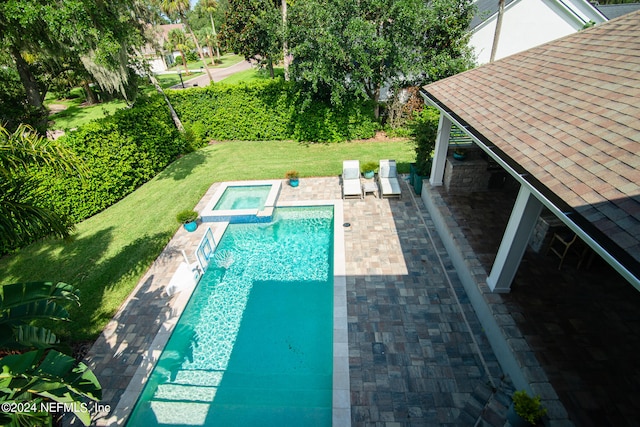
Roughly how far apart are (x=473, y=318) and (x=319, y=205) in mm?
7532

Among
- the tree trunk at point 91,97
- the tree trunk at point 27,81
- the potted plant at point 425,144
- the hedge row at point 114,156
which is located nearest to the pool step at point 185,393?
the hedge row at point 114,156

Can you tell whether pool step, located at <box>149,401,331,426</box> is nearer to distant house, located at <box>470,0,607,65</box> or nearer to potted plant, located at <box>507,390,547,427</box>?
potted plant, located at <box>507,390,547,427</box>

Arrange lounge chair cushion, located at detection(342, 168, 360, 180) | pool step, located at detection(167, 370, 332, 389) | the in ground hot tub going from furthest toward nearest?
1. lounge chair cushion, located at detection(342, 168, 360, 180)
2. the in ground hot tub
3. pool step, located at detection(167, 370, 332, 389)

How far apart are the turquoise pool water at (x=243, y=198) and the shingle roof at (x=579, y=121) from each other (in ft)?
29.2

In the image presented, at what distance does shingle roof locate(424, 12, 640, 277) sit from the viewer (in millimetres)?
3959

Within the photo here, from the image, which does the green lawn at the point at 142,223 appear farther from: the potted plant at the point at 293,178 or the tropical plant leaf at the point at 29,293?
the tropical plant leaf at the point at 29,293

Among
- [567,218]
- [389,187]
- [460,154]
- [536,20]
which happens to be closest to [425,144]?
[460,154]

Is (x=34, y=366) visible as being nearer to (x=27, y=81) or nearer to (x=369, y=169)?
(x=369, y=169)

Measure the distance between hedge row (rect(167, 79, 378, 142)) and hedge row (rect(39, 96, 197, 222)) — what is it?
85.1 inches

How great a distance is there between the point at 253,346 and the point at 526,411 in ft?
19.3

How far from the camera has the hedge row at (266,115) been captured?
18.8 metres

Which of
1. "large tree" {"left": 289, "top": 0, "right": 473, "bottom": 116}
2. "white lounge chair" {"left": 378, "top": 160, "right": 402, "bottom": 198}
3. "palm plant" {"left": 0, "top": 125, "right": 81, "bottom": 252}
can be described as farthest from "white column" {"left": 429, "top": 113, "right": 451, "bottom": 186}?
"palm plant" {"left": 0, "top": 125, "right": 81, "bottom": 252}

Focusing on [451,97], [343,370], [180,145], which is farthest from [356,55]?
[343,370]

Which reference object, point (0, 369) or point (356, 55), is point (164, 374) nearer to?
point (0, 369)
